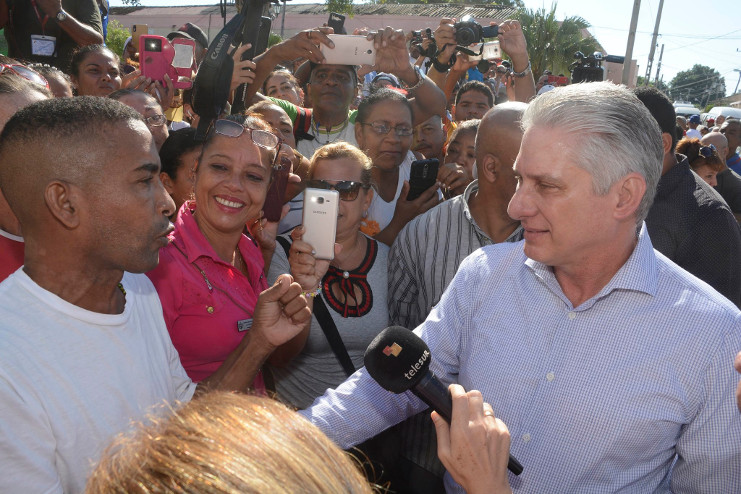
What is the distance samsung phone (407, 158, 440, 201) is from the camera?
3648mm

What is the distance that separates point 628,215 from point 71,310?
1699 millimetres

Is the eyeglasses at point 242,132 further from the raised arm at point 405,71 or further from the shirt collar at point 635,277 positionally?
the raised arm at point 405,71

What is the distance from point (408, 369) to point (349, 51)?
3.73m

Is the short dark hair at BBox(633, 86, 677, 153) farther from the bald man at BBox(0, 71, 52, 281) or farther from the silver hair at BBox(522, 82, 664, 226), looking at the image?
the bald man at BBox(0, 71, 52, 281)

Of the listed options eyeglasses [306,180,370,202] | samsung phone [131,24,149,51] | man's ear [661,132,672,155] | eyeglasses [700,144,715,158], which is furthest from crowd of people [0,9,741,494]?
samsung phone [131,24,149,51]

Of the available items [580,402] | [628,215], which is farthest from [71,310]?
[628,215]

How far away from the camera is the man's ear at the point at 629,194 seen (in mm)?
1939

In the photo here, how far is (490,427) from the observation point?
1473 millimetres

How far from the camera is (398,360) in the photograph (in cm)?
157

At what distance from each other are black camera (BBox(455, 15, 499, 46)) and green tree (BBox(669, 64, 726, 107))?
3997 inches

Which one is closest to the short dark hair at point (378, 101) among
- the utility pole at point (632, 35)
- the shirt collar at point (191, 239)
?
the shirt collar at point (191, 239)

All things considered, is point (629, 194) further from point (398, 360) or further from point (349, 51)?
point (349, 51)

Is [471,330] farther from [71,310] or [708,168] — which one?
[708,168]

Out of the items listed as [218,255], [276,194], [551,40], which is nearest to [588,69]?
[276,194]
